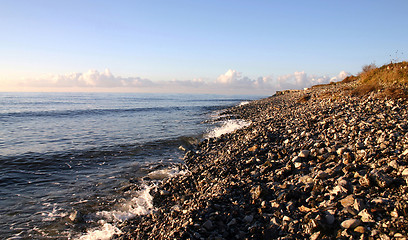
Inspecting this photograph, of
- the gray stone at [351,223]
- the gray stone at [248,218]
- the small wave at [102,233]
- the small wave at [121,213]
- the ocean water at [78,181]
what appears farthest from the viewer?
the ocean water at [78,181]

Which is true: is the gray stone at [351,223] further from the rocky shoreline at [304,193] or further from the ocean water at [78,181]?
the ocean water at [78,181]

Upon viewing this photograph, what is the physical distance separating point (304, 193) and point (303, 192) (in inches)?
1.4

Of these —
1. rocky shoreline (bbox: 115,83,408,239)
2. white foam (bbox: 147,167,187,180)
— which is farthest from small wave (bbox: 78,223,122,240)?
white foam (bbox: 147,167,187,180)

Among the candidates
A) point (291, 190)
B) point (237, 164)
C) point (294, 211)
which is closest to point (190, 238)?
point (294, 211)

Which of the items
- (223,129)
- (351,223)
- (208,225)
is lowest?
(223,129)

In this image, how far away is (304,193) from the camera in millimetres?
5570

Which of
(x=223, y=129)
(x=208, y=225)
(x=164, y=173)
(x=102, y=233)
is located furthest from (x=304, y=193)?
(x=223, y=129)

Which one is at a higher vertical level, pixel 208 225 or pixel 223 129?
pixel 208 225

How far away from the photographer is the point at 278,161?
820cm

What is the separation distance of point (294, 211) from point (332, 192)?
1.02 m

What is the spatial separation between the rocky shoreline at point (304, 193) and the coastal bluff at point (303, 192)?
17 millimetres

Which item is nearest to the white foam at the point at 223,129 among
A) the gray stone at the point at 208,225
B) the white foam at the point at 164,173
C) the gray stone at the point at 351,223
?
the white foam at the point at 164,173

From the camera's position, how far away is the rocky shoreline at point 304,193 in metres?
4.20

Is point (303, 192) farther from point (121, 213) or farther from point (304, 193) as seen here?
point (121, 213)
